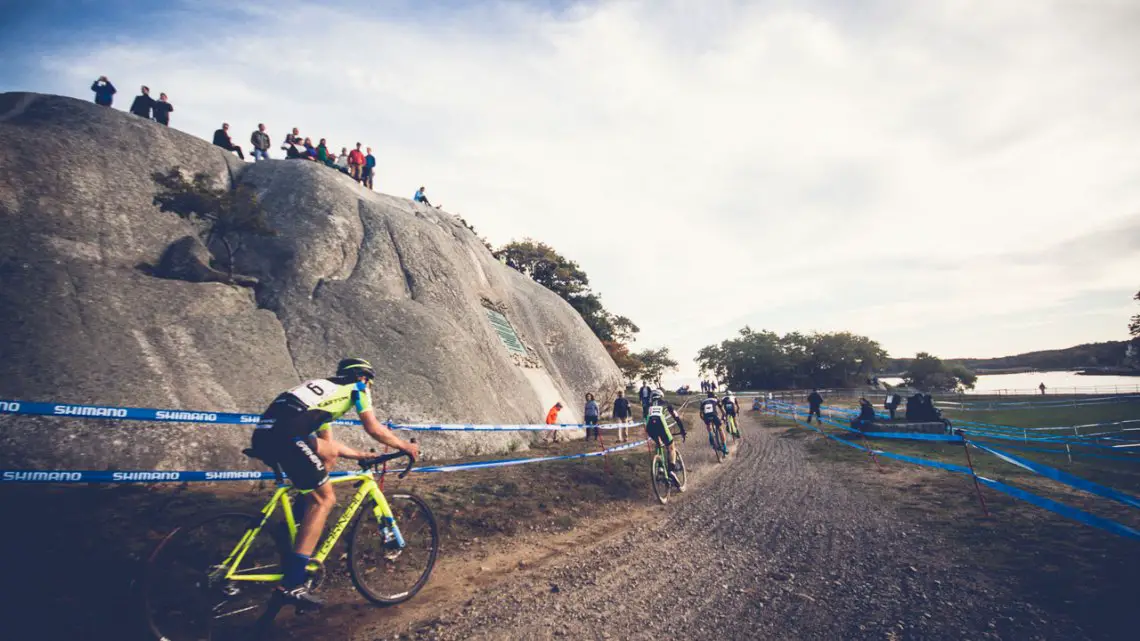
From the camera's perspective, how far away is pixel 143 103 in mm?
16875

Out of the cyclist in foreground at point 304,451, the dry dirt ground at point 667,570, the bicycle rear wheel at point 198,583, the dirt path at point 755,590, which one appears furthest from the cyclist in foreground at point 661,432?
the bicycle rear wheel at point 198,583

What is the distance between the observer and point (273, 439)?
4.13m

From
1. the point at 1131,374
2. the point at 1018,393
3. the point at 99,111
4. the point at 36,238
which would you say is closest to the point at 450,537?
the point at 36,238

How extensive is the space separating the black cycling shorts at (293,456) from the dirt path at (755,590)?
61.3 inches

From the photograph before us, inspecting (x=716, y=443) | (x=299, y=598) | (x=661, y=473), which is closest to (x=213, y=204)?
(x=299, y=598)

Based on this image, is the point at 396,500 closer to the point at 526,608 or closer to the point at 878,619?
the point at 526,608

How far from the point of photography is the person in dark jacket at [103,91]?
1598 cm

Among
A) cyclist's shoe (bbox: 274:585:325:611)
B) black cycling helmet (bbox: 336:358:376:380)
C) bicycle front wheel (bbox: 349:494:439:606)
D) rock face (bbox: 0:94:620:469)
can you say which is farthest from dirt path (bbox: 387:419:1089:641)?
rock face (bbox: 0:94:620:469)

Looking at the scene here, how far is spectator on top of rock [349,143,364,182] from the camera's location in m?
23.2

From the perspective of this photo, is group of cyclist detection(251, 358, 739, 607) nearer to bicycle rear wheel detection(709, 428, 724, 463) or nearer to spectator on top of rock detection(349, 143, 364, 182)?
bicycle rear wheel detection(709, 428, 724, 463)

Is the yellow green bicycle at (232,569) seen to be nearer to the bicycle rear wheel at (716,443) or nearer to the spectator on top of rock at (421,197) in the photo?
the bicycle rear wheel at (716,443)

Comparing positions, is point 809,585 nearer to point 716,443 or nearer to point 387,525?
point 387,525

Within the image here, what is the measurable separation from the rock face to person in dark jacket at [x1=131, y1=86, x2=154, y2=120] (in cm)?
135

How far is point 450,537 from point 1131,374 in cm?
11360
